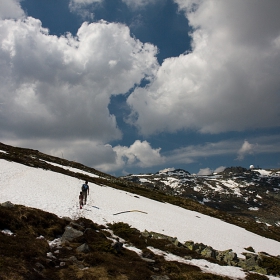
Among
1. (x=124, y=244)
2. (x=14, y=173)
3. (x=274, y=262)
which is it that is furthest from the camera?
(x=14, y=173)

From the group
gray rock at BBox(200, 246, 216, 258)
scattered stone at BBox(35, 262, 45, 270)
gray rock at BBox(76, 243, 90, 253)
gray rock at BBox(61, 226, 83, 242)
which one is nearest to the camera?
scattered stone at BBox(35, 262, 45, 270)

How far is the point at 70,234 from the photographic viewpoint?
1892 centimetres

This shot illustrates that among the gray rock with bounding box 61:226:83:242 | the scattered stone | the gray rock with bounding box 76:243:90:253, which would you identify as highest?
the gray rock with bounding box 61:226:83:242

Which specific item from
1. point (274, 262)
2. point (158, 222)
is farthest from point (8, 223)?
point (274, 262)

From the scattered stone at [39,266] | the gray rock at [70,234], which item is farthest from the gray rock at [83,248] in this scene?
the scattered stone at [39,266]

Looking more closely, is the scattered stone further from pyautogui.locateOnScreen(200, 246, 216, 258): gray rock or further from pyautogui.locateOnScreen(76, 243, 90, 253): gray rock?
pyautogui.locateOnScreen(200, 246, 216, 258): gray rock

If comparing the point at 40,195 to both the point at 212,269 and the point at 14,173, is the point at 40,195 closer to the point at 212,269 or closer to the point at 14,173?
the point at 14,173

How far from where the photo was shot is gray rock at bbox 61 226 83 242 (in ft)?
60.4

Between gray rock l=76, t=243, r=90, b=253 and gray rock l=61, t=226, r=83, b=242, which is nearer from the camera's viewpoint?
gray rock l=76, t=243, r=90, b=253

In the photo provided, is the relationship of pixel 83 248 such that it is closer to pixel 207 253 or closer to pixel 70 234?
pixel 70 234

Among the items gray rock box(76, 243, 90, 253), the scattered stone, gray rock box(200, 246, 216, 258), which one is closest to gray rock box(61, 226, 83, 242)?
gray rock box(76, 243, 90, 253)

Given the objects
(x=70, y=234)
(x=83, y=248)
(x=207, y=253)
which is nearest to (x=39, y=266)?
(x=83, y=248)

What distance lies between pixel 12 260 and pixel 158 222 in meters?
22.9

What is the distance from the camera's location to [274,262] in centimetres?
2394
